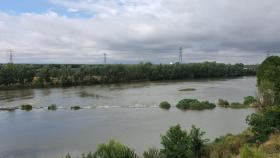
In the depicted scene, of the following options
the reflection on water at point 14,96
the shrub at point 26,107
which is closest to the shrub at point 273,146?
the shrub at point 26,107

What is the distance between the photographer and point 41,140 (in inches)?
1152

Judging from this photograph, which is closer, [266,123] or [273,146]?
[273,146]

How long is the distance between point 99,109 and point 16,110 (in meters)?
11.6

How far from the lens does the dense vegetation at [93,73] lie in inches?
3255

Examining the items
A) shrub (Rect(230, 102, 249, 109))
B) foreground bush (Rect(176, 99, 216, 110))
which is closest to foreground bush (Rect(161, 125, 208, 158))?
foreground bush (Rect(176, 99, 216, 110))

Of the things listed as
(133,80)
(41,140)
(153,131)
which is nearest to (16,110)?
(41,140)

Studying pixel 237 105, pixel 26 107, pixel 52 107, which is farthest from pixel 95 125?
pixel 237 105

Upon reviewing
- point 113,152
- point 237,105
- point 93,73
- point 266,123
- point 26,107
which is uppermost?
point 93,73

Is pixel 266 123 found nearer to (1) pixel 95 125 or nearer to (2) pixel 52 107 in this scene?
(1) pixel 95 125

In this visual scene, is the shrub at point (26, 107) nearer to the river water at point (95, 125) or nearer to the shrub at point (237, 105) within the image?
the river water at point (95, 125)

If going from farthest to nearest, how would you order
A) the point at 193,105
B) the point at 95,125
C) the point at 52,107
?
the point at 52,107
the point at 193,105
the point at 95,125

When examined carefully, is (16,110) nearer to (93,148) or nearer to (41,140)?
(41,140)

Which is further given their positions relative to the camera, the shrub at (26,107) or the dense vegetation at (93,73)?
the dense vegetation at (93,73)

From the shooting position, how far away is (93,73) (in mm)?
92812
